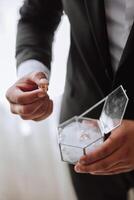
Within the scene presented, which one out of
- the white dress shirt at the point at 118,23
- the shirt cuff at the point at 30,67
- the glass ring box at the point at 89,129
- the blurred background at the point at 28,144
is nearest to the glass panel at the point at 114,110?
the glass ring box at the point at 89,129

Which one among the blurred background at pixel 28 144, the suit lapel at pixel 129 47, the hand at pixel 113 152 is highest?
the suit lapel at pixel 129 47

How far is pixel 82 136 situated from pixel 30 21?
33 cm

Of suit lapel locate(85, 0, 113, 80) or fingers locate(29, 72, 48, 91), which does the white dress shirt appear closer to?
suit lapel locate(85, 0, 113, 80)

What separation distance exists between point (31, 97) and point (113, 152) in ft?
A: 0.63

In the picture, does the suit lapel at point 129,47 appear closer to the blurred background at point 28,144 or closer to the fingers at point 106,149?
the fingers at point 106,149

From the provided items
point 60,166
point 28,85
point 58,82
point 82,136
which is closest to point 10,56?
point 58,82

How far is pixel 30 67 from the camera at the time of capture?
2.56ft

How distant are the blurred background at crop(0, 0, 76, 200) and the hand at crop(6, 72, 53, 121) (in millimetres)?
654

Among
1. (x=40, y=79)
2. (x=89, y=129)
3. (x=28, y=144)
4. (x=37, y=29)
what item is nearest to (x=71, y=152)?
(x=89, y=129)

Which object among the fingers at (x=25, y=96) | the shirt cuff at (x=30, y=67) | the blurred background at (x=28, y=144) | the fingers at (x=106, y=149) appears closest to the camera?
the fingers at (x=106, y=149)

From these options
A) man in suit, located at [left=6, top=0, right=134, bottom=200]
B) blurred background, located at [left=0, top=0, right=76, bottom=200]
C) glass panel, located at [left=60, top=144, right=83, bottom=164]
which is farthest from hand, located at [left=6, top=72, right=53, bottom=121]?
blurred background, located at [left=0, top=0, right=76, bottom=200]

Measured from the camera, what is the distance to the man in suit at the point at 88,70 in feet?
1.89

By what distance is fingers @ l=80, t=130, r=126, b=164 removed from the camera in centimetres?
56

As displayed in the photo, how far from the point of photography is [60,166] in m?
1.42
